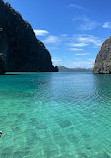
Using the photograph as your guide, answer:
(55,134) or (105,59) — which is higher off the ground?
(105,59)

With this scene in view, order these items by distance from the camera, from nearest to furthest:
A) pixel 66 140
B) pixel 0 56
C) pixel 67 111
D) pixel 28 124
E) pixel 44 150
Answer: pixel 44 150
pixel 66 140
pixel 28 124
pixel 67 111
pixel 0 56

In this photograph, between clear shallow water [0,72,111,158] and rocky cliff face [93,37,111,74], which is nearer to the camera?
clear shallow water [0,72,111,158]

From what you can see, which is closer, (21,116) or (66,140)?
(66,140)

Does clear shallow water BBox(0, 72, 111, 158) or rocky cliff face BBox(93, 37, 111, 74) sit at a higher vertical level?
rocky cliff face BBox(93, 37, 111, 74)

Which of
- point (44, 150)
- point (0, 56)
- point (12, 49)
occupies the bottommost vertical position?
point (44, 150)

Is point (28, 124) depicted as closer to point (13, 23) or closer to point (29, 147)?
point (29, 147)

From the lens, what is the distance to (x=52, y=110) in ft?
57.5

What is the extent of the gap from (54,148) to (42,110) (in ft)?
28.7

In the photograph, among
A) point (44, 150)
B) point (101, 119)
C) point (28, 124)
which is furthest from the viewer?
point (101, 119)

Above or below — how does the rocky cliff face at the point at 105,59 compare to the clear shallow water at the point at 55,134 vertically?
above

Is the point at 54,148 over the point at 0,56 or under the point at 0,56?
under

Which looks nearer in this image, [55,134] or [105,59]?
[55,134]

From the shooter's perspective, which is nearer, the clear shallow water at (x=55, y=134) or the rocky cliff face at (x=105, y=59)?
the clear shallow water at (x=55, y=134)

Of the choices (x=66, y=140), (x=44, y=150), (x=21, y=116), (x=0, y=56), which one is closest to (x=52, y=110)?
(x=21, y=116)
